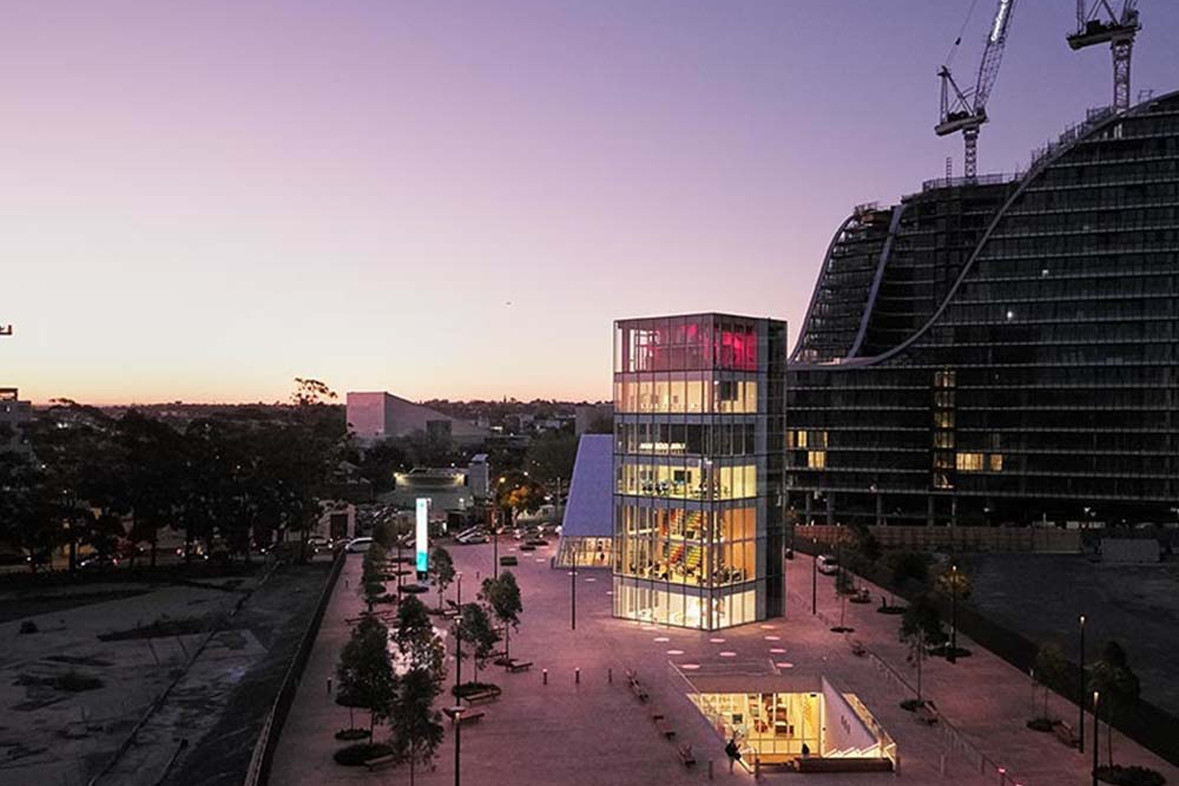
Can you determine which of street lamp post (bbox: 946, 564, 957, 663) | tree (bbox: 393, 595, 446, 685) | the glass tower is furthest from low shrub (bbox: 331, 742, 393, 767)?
street lamp post (bbox: 946, 564, 957, 663)

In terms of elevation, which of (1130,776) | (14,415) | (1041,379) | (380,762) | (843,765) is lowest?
(843,765)

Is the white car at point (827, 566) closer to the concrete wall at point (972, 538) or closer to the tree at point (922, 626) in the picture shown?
the concrete wall at point (972, 538)

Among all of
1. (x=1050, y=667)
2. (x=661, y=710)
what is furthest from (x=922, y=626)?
(x=661, y=710)

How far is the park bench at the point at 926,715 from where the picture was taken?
43.4 meters

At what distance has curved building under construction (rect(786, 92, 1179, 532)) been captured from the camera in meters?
125

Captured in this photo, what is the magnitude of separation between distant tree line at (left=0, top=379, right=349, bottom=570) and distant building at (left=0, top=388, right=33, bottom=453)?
50.1 meters

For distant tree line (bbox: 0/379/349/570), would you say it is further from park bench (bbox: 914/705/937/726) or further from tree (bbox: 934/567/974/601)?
park bench (bbox: 914/705/937/726)

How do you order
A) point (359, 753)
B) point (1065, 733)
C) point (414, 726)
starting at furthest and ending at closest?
point (1065, 733) < point (359, 753) < point (414, 726)

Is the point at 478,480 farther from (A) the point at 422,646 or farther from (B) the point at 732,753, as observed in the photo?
(B) the point at 732,753

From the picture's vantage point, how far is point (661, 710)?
147ft

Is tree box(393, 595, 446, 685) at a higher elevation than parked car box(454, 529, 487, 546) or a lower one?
higher

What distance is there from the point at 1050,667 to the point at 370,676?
91.4 ft

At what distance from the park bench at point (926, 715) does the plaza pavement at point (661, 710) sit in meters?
0.43

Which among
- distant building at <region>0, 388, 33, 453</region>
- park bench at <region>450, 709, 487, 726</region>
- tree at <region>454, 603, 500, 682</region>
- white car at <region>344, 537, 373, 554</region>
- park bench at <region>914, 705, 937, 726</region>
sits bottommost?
park bench at <region>450, 709, 487, 726</region>
